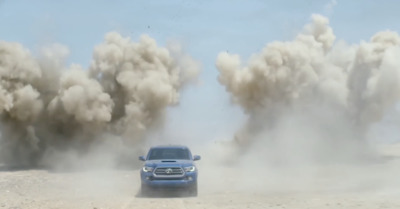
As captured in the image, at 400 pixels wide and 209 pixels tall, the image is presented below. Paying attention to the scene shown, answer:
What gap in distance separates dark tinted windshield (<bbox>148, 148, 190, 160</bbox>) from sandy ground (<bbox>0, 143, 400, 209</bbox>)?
140 cm

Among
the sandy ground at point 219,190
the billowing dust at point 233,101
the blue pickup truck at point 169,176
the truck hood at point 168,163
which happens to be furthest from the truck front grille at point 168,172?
the billowing dust at point 233,101

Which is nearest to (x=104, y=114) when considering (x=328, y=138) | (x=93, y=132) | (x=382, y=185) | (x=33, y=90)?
(x=93, y=132)

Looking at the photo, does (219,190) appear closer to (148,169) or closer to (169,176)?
(169,176)

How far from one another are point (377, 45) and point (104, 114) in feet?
62.6

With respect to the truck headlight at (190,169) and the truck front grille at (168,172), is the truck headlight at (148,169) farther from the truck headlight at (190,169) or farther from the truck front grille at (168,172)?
the truck headlight at (190,169)

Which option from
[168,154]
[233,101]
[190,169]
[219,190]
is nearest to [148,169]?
[190,169]

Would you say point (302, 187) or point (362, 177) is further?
point (362, 177)

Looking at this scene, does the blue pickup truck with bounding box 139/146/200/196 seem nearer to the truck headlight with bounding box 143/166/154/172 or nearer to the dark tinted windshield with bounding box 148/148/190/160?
the truck headlight with bounding box 143/166/154/172

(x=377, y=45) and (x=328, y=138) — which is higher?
(x=377, y=45)

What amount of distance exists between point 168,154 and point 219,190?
233 centimetres

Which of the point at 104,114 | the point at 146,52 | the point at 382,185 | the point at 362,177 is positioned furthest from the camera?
the point at 146,52

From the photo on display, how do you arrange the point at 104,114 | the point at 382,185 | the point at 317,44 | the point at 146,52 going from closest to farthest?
the point at 382,185, the point at 104,114, the point at 146,52, the point at 317,44

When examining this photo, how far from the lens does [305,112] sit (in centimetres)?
3581

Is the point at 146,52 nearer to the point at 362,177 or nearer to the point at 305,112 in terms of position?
the point at 305,112
